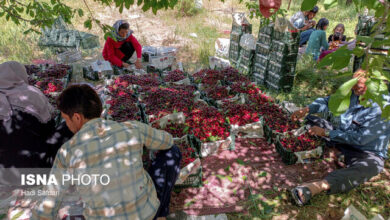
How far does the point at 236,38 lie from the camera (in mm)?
6078

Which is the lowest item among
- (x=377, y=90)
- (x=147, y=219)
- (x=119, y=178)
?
(x=147, y=219)

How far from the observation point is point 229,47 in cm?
661

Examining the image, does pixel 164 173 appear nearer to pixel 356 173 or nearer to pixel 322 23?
pixel 356 173

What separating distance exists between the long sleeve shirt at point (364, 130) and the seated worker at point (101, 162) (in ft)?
7.69

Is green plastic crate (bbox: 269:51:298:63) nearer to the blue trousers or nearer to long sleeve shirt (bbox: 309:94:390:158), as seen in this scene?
long sleeve shirt (bbox: 309:94:390:158)

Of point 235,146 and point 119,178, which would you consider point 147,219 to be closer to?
point 119,178

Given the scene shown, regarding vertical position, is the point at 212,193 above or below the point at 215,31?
below

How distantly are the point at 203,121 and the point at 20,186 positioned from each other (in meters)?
2.15

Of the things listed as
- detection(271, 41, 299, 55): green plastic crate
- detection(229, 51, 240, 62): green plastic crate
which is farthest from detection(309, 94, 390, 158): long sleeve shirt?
detection(229, 51, 240, 62): green plastic crate

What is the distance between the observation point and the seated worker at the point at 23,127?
7.86ft

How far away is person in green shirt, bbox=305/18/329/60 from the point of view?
232 inches

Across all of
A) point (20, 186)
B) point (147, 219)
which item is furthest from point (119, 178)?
point (20, 186)

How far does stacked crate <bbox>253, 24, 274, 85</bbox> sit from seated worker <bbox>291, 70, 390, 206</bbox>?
7.64 ft

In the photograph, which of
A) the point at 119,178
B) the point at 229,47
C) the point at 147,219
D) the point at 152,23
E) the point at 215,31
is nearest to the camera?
the point at 119,178
